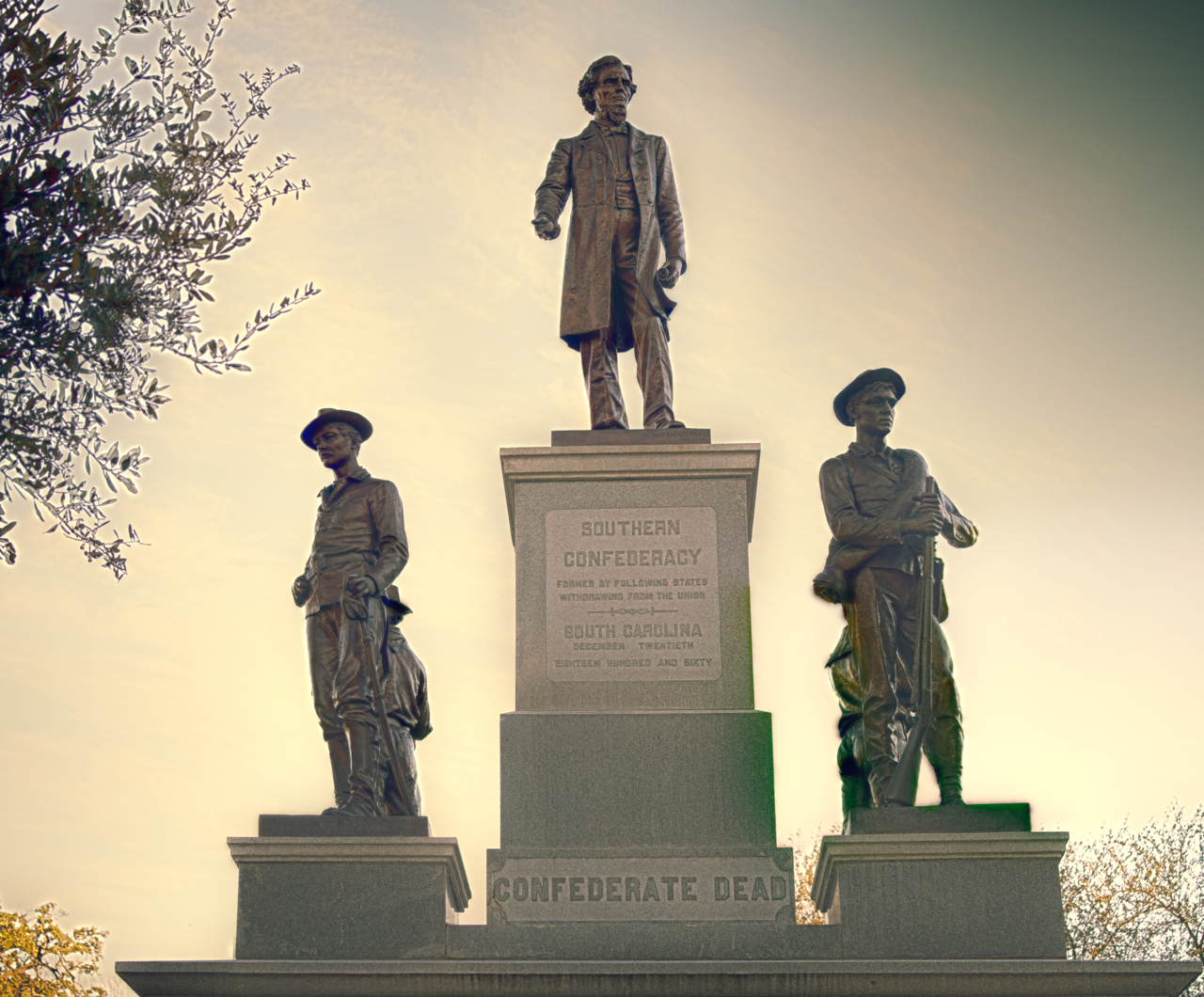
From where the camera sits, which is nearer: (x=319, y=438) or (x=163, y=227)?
(x=163, y=227)

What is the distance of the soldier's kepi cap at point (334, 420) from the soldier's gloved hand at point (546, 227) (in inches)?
77.4

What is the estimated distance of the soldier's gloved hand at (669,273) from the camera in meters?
11.1

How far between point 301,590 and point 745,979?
399cm

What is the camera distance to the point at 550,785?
367 inches

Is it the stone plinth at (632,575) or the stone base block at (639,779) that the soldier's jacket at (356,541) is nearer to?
the stone plinth at (632,575)

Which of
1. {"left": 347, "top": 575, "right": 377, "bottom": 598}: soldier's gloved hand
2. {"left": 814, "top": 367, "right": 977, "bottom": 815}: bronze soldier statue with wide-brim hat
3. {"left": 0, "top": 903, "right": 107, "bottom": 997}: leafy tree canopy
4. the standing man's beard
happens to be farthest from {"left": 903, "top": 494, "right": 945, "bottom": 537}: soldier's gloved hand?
{"left": 0, "top": 903, "right": 107, "bottom": 997}: leafy tree canopy

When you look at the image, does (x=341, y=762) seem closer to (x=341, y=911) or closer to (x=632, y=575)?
(x=341, y=911)

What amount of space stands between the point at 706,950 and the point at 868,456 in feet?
11.1

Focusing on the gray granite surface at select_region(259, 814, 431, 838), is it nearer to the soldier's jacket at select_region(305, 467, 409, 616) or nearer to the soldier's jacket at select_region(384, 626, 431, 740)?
the soldier's jacket at select_region(384, 626, 431, 740)

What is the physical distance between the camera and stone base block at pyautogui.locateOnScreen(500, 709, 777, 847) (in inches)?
362

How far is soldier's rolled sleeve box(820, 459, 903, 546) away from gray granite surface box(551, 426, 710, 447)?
2.98 ft

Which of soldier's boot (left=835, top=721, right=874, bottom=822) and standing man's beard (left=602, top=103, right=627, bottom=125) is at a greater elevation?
standing man's beard (left=602, top=103, right=627, bottom=125)

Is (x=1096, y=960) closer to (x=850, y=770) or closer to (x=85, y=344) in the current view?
(x=850, y=770)

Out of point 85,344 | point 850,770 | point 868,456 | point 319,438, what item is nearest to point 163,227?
point 85,344
